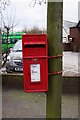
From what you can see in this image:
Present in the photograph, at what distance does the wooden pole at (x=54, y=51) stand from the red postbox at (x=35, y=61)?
0.05 metres

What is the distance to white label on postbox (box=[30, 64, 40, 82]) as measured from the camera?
2.47 meters

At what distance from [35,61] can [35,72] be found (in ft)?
0.33

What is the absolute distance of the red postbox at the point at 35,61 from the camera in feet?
8.00

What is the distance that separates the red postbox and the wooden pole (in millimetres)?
54

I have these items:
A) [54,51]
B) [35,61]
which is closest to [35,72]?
[35,61]

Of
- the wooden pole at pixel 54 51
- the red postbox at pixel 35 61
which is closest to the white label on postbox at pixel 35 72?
the red postbox at pixel 35 61

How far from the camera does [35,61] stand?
97.1 inches

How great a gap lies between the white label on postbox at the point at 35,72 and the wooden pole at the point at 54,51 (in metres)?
0.11

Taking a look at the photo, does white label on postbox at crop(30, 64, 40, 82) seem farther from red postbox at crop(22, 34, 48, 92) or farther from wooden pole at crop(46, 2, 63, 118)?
wooden pole at crop(46, 2, 63, 118)

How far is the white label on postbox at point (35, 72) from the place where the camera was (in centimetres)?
247

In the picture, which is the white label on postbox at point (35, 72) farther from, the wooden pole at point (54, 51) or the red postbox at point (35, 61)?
the wooden pole at point (54, 51)

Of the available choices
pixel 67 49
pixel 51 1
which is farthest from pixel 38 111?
pixel 67 49

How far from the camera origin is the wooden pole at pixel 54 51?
93.7 inches

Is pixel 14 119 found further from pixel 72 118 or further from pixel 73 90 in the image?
pixel 73 90
